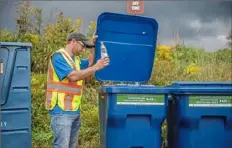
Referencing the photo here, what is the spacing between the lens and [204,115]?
16.3 ft

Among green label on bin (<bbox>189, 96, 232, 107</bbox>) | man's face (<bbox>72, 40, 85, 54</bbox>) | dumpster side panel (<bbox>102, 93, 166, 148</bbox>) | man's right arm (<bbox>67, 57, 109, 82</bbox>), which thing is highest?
man's face (<bbox>72, 40, 85, 54</bbox>)

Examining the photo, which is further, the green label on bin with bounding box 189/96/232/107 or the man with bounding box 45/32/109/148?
the green label on bin with bounding box 189/96/232/107

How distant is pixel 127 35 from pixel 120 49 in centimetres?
19

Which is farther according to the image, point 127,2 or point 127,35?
point 127,2

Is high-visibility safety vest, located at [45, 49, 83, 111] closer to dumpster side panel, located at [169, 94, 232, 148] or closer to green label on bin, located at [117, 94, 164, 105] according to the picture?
green label on bin, located at [117, 94, 164, 105]

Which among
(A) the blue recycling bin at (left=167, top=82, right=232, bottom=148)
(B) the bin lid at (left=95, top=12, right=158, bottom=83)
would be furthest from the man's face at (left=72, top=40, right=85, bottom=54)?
(A) the blue recycling bin at (left=167, top=82, right=232, bottom=148)

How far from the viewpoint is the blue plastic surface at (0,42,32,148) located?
5.46 metres

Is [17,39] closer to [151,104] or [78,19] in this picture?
[78,19]

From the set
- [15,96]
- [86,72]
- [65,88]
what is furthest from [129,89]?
[15,96]

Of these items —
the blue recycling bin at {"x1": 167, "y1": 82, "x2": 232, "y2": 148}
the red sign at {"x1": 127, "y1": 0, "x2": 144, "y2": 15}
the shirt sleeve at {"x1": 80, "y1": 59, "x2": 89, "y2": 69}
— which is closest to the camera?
the blue recycling bin at {"x1": 167, "y1": 82, "x2": 232, "y2": 148}

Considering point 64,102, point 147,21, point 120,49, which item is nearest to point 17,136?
point 64,102

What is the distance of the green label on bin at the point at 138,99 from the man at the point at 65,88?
1.30 ft

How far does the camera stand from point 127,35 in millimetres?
5523

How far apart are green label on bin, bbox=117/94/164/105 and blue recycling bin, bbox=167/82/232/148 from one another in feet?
0.80
